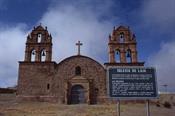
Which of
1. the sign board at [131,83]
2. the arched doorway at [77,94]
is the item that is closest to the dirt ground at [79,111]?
the sign board at [131,83]

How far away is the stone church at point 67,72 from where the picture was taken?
104 ft

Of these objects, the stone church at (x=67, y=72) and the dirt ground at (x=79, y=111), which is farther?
the stone church at (x=67, y=72)

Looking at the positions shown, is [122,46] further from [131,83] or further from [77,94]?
[131,83]

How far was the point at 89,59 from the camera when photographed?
33.2 m

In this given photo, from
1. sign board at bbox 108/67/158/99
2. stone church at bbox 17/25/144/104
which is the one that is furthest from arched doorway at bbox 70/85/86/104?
sign board at bbox 108/67/158/99

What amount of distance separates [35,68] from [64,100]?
19.7 ft

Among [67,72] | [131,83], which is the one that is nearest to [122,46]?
[67,72]

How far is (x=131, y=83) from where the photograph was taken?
1198cm

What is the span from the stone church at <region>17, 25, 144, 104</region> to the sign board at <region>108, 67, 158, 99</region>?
19.6 meters

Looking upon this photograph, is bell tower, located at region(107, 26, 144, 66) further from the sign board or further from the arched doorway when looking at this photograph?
the sign board

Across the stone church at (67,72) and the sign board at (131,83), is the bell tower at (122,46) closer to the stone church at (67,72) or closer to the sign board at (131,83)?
the stone church at (67,72)

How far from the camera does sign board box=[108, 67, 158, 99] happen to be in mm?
11898

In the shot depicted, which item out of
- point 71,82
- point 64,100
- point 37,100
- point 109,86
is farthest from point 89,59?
point 109,86

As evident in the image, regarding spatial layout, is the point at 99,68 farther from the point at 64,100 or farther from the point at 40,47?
the point at 40,47
